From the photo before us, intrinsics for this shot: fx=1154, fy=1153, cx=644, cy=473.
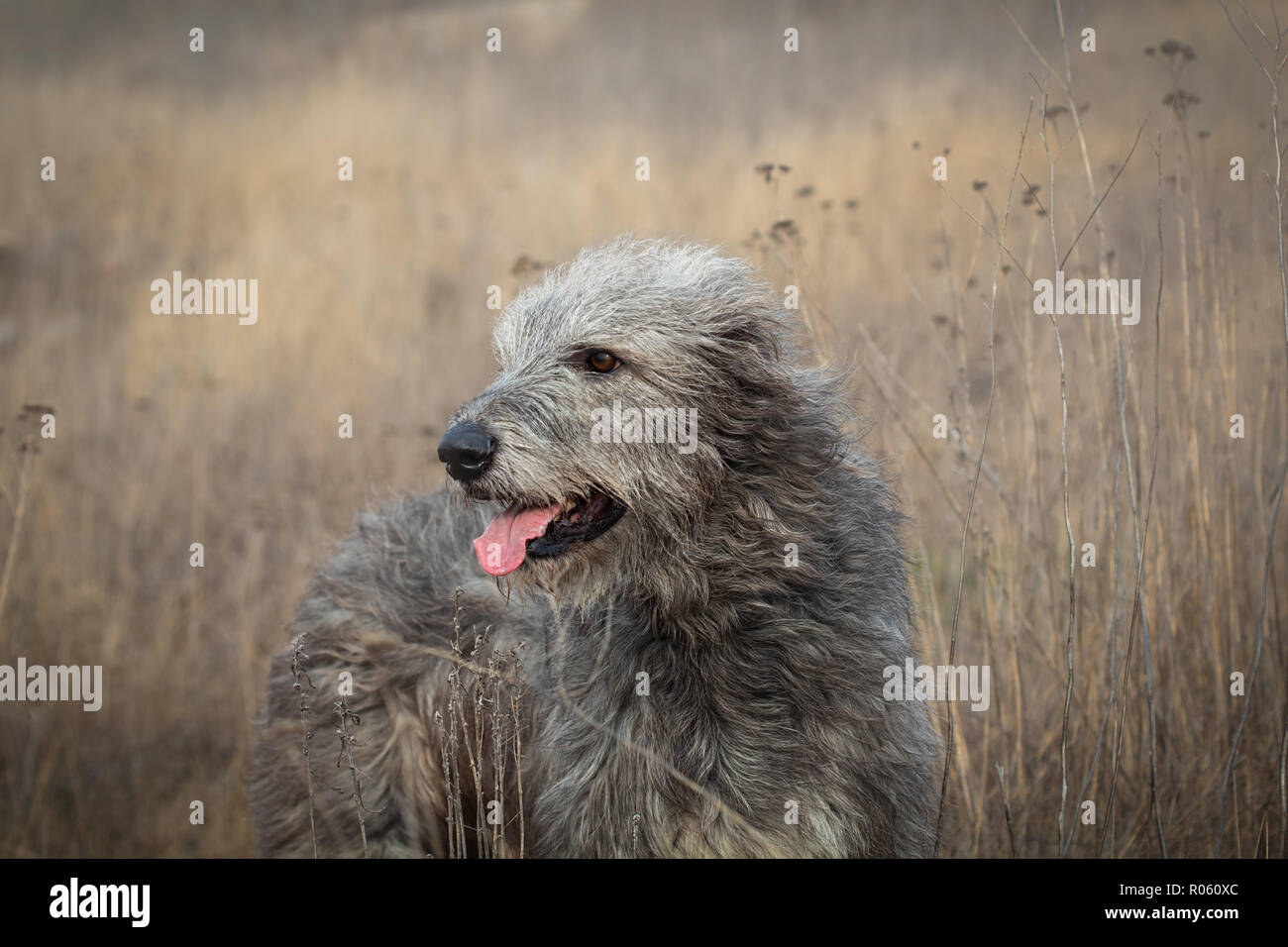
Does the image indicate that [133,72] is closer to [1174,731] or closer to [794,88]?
[794,88]

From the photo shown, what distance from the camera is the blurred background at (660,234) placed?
5176 mm

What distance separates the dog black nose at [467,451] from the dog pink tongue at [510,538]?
0.72 ft

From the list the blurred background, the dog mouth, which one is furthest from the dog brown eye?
the blurred background

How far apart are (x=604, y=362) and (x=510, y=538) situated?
0.68 m

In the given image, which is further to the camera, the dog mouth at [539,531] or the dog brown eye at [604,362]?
the dog brown eye at [604,362]

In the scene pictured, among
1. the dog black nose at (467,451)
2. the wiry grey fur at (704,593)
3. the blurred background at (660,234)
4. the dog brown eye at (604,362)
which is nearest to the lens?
the dog black nose at (467,451)

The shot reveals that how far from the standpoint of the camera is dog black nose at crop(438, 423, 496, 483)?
3.63 meters

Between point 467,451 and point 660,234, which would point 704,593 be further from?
point 660,234

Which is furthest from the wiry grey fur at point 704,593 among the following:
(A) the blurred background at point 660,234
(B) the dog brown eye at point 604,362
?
(A) the blurred background at point 660,234

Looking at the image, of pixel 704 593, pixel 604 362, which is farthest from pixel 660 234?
pixel 704 593

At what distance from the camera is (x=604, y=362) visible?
3928 mm

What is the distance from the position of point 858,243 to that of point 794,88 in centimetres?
248

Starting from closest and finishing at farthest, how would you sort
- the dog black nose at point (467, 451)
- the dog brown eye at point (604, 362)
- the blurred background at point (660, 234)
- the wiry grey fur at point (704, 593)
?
the dog black nose at point (467, 451), the wiry grey fur at point (704, 593), the dog brown eye at point (604, 362), the blurred background at point (660, 234)

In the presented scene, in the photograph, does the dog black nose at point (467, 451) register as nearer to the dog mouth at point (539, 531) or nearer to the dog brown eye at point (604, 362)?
the dog mouth at point (539, 531)
